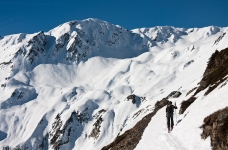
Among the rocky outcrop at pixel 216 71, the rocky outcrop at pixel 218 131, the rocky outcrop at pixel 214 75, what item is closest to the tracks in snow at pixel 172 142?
the rocky outcrop at pixel 218 131

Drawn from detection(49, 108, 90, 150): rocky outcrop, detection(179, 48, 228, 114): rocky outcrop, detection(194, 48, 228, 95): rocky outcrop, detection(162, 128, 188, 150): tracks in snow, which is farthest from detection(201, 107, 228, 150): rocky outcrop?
detection(49, 108, 90, 150): rocky outcrop

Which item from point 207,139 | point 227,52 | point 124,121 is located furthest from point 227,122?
point 124,121

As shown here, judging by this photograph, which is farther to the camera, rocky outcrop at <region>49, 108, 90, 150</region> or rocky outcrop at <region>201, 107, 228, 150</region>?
rocky outcrop at <region>49, 108, 90, 150</region>

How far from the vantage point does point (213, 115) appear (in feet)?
54.8

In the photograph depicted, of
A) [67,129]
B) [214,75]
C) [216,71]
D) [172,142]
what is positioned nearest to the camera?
[172,142]

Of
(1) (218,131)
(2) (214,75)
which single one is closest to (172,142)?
(1) (218,131)

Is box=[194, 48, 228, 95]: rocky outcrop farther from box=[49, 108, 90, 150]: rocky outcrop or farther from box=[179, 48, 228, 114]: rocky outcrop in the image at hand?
box=[49, 108, 90, 150]: rocky outcrop

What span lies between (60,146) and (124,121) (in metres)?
45.6

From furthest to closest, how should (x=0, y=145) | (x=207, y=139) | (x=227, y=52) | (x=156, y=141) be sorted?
(x=0, y=145)
(x=227, y=52)
(x=156, y=141)
(x=207, y=139)

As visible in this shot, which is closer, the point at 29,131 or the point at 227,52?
the point at 227,52

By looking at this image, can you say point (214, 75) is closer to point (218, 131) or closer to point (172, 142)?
point (172, 142)

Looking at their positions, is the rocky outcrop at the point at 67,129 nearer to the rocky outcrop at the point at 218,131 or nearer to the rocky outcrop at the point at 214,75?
the rocky outcrop at the point at 214,75

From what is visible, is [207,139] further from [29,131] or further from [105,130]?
[29,131]

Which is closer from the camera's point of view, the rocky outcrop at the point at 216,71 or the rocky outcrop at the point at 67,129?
the rocky outcrop at the point at 216,71
